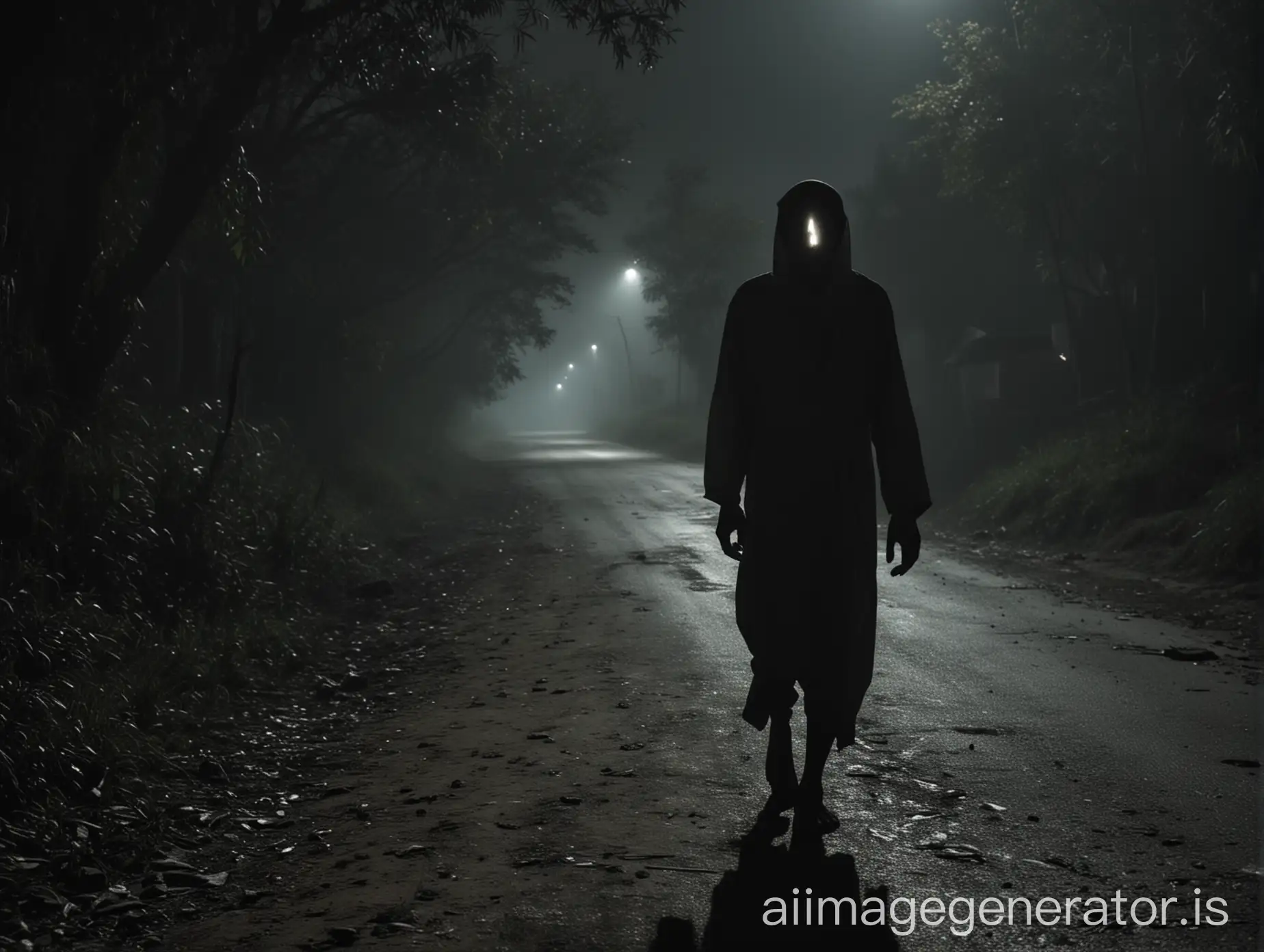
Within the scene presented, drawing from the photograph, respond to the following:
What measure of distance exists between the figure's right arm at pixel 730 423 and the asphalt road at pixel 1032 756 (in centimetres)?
139

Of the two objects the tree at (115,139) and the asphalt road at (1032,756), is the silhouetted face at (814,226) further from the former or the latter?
the tree at (115,139)

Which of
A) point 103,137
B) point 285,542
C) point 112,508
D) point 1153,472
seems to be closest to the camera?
point 112,508

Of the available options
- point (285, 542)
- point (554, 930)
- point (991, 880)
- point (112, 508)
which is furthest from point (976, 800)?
point (285, 542)

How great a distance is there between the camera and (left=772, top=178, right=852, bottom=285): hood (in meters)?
4.65

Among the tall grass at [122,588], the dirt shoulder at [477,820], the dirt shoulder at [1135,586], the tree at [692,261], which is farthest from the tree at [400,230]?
the tree at [692,261]

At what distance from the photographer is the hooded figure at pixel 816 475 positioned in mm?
4676

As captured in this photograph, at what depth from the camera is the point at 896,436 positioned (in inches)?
189

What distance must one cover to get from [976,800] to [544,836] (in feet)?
5.93

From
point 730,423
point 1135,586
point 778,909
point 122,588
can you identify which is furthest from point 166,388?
point 778,909

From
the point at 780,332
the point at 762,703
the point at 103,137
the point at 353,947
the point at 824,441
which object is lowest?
the point at 353,947

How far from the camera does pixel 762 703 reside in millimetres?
4805

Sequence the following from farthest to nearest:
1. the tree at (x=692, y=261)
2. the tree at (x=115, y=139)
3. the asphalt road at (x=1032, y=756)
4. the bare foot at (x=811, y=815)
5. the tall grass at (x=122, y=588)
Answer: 1. the tree at (x=692, y=261)
2. the tree at (x=115, y=139)
3. the tall grass at (x=122, y=588)
4. the bare foot at (x=811, y=815)
5. the asphalt road at (x=1032, y=756)

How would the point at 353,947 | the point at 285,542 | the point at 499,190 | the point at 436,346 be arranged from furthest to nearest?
the point at 436,346 < the point at 499,190 < the point at 285,542 < the point at 353,947

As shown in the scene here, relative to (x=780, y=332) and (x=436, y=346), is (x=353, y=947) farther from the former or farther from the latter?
(x=436, y=346)
